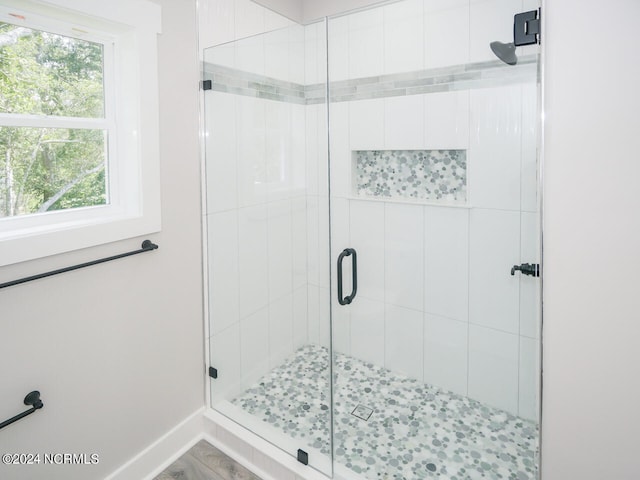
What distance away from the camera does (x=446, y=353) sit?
1941 mm

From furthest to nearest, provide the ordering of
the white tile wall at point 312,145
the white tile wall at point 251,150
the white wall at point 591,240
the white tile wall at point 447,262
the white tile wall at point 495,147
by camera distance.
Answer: the white tile wall at point 251,150 < the white tile wall at point 312,145 < the white tile wall at point 447,262 < the white tile wall at point 495,147 < the white wall at point 591,240

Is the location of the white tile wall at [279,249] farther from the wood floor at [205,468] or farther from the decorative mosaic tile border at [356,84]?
the wood floor at [205,468]

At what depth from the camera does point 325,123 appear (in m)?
1.89

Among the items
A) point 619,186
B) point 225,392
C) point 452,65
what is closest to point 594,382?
point 619,186

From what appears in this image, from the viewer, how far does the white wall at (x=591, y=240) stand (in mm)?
1197

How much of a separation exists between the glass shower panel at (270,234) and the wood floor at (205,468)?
0.18 m

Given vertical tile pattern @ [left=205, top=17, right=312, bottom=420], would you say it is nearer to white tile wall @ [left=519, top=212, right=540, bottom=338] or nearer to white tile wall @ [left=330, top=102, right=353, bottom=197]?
white tile wall @ [left=330, top=102, right=353, bottom=197]

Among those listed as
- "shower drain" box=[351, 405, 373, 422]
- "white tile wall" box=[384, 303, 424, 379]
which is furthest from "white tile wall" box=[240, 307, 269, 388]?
"white tile wall" box=[384, 303, 424, 379]

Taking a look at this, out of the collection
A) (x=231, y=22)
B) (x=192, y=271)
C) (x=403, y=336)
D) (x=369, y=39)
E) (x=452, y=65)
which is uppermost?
(x=231, y=22)

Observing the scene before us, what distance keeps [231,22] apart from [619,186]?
192 centimetres

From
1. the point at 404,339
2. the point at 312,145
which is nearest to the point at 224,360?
the point at 404,339

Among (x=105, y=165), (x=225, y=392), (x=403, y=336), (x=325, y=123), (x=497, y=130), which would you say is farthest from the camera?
(x=225, y=392)

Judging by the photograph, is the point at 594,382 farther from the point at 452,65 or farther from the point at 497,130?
the point at 452,65

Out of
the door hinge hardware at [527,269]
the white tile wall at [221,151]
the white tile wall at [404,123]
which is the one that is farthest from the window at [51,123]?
the door hinge hardware at [527,269]
